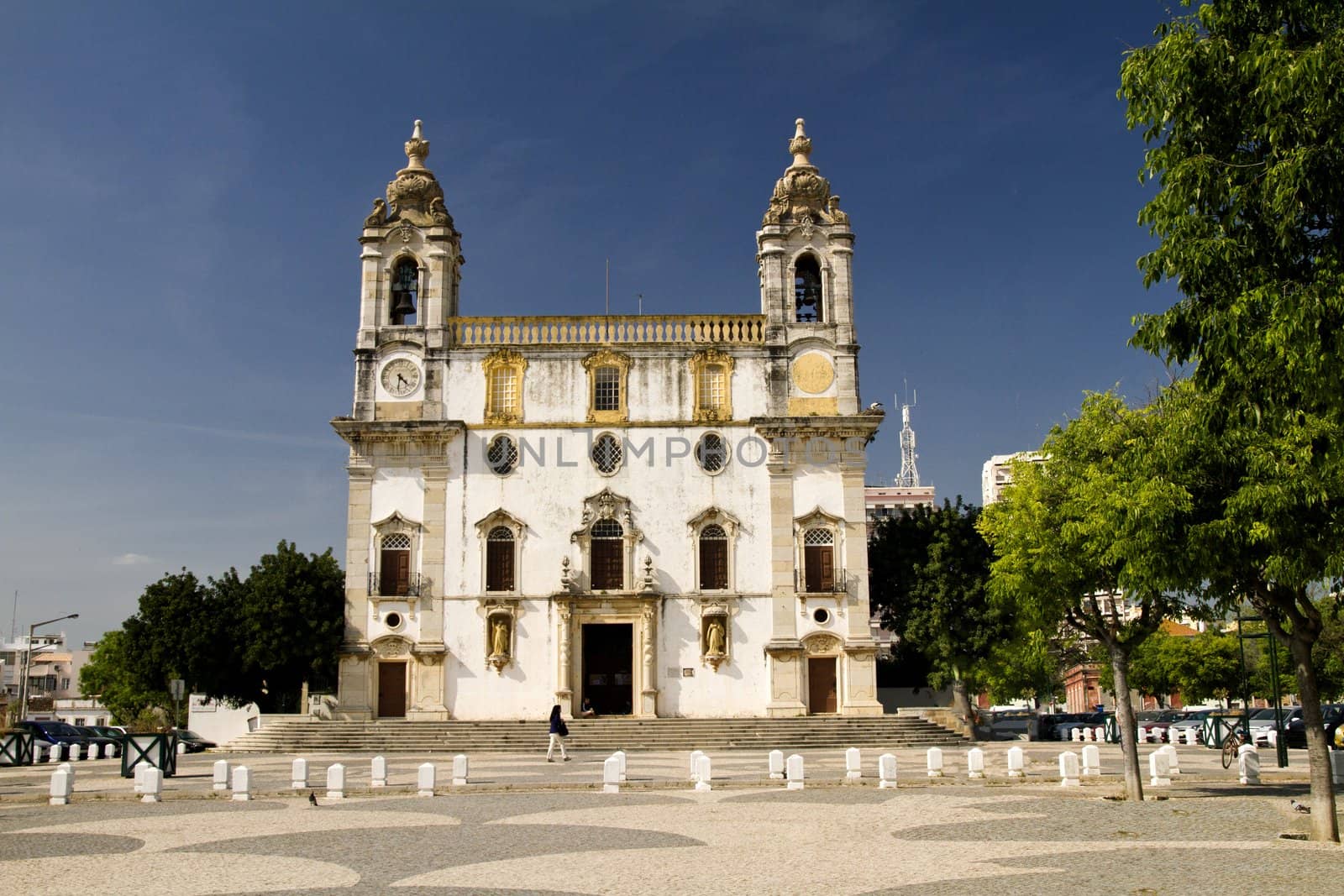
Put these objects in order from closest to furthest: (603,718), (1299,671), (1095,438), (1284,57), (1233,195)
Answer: (1284,57) < (1233,195) < (1299,671) < (1095,438) < (603,718)

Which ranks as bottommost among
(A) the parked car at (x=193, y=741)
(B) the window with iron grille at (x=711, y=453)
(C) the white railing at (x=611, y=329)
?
(A) the parked car at (x=193, y=741)

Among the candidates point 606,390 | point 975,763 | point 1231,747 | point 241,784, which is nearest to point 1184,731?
point 1231,747

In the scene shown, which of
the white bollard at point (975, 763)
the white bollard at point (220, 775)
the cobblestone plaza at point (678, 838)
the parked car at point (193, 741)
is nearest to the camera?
the cobblestone plaza at point (678, 838)

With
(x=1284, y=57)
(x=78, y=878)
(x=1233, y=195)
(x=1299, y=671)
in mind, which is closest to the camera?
(x=1284, y=57)

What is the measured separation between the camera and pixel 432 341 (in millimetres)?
38438

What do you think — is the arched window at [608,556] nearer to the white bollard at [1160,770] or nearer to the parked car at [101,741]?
the parked car at [101,741]

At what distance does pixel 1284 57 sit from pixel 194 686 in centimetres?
3535

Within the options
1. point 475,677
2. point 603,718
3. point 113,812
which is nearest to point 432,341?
point 475,677

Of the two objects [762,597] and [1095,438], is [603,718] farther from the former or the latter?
[1095,438]

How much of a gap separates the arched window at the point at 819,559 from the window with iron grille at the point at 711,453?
346 centimetres

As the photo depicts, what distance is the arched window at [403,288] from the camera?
39.7m

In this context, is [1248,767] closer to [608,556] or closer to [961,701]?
[961,701]

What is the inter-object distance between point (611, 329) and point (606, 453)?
407cm

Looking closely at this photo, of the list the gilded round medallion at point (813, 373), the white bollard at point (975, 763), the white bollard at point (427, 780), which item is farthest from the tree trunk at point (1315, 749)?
the gilded round medallion at point (813, 373)
